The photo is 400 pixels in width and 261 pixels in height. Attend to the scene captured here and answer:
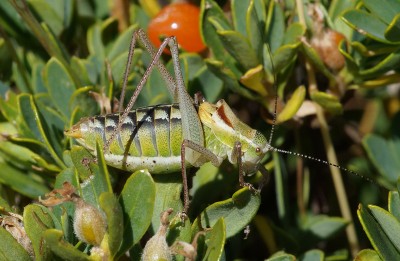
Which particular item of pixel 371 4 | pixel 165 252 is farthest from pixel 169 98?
pixel 165 252

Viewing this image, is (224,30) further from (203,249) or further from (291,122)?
(203,249)

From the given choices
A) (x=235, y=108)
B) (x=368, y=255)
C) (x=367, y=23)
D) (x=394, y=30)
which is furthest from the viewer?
(x=235, y=108)

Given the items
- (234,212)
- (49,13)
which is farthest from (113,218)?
(49,13)

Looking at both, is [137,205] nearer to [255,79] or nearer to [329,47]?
[255,79]

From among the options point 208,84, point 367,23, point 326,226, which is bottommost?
point 326,226

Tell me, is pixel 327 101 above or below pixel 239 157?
above

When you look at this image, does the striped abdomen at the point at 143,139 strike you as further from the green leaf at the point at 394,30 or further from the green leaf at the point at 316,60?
the green leaf at the point at 394,30

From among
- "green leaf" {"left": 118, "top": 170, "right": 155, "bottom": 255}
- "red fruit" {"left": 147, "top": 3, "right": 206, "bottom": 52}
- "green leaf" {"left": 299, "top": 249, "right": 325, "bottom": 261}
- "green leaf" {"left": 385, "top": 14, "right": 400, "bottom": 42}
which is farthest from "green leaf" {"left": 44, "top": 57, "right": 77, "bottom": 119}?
"green leaf" {"left": 385, "top": 14, "right": 400, "bottom": 42}
